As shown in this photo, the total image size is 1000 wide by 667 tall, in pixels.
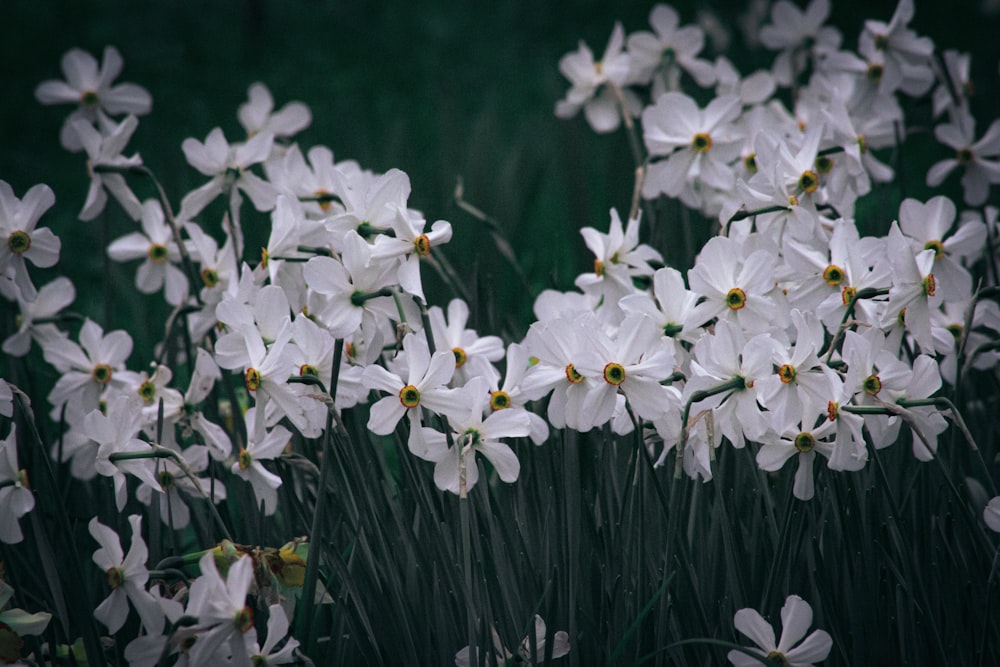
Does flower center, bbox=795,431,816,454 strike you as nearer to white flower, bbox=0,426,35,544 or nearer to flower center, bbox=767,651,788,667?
flower center, bbox=767,651,788,667

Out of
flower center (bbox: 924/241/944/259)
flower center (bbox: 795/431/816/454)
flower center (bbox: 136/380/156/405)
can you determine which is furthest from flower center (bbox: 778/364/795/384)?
flower center (bbox: 136/380/156/405)

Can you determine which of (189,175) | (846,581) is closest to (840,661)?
(846,581)

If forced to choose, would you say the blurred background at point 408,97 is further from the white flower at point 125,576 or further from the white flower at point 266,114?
the white flower at point 125,576

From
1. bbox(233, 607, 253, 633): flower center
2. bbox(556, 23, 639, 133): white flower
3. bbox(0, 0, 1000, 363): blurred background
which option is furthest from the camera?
bbox(0, 0, 1000, 363): blurred background

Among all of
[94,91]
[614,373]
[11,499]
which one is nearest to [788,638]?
[614,373]

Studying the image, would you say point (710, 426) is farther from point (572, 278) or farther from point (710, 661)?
point (572, 278)

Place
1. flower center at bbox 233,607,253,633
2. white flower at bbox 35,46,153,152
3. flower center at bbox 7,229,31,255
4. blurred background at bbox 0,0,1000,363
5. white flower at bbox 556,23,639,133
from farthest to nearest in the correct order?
blurred background at bbox 0,0,1000,363
white flower at bbox 556,23,639,133
white flower at bbox 35,46,153,152
flower center at bbox 7,229,31,255
flower center at bbox 233,607,253,633
